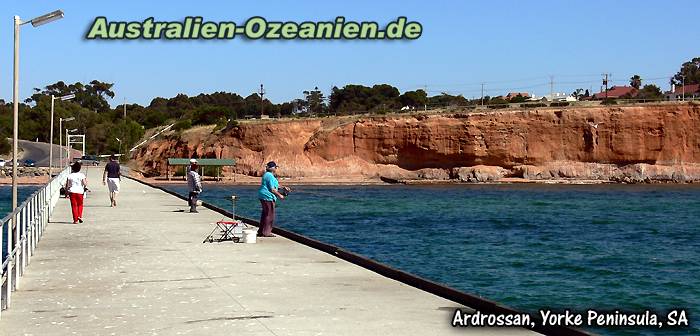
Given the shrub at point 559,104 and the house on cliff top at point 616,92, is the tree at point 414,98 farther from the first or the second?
the shrub at point 559,104

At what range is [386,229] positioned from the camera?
126 feet

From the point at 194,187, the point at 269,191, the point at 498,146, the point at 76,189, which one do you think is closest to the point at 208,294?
the point at 269,191

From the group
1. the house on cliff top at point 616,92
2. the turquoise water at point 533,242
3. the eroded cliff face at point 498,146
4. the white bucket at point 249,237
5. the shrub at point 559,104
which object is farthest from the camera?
the house on cliff top at point 616,92

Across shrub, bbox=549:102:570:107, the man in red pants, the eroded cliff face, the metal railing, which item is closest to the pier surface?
the metal railing

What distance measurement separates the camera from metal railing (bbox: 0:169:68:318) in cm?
1089

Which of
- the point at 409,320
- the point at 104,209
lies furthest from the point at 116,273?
the point at 104,209

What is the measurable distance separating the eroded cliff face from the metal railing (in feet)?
257

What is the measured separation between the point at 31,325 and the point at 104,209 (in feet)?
66.7

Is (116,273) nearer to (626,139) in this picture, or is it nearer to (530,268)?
(530,268)

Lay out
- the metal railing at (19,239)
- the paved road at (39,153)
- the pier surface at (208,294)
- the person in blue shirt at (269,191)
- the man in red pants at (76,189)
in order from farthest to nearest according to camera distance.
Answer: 1. the paved road at (39,153)
2. the man in red pants at (76,189)
3. the person in blue shirt at (269,191)
4. the metal railing at (19,239)
5. the pier surface at (208,294)

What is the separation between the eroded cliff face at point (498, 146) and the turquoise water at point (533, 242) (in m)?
30.5

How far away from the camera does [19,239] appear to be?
13266mm

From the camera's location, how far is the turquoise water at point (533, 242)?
2031cm

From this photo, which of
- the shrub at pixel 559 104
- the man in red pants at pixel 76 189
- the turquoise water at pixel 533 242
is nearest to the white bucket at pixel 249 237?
the turquoise water at pixel 533 242
